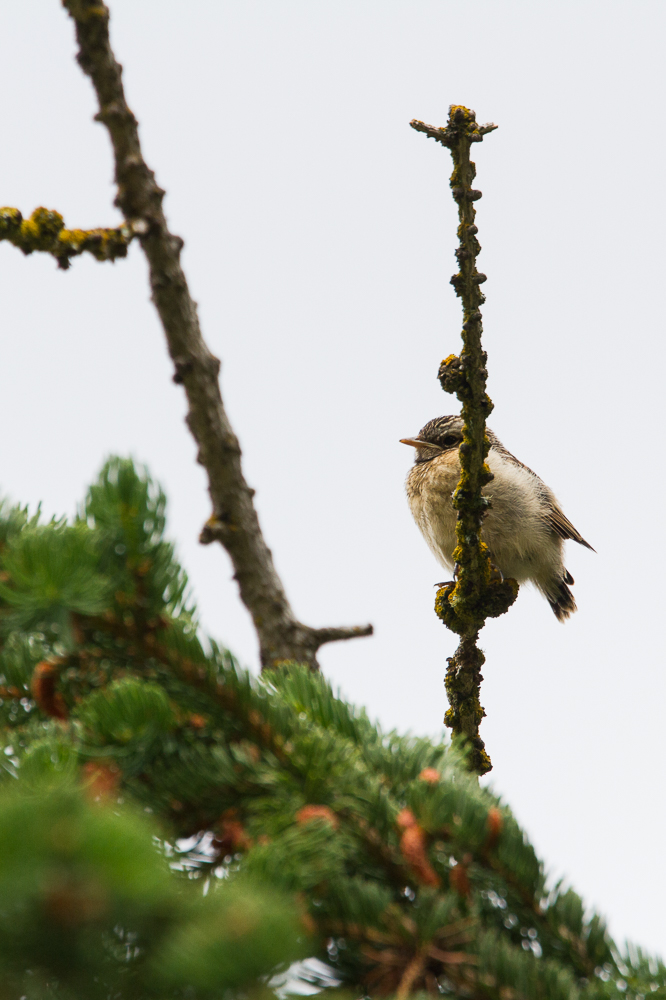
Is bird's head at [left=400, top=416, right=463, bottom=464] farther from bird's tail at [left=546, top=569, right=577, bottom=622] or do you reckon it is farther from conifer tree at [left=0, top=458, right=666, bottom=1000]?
conifer tree at [left=0, top=458, right=666, bottom=1000]

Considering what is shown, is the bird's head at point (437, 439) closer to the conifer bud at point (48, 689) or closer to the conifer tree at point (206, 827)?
the conifer tree at point (206, 827)

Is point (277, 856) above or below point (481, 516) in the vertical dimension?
below

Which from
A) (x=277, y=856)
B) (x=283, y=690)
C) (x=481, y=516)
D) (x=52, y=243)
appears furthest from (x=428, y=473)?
(x=277, y=856)

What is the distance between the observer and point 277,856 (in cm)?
102

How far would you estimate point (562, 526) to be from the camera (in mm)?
6355

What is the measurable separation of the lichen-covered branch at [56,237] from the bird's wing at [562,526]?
4.74 meters

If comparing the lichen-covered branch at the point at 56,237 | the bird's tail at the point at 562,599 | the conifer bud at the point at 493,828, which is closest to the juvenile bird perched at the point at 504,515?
the bird's tail at the point at 562,599

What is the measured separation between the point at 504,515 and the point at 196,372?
170 inches

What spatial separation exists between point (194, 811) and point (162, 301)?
1025 millimetres

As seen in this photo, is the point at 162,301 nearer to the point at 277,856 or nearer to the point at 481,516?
the point at 277,856

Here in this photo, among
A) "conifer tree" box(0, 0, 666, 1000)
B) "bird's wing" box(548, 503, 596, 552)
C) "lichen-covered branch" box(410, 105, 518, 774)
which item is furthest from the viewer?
"bird's wing" box(548, 503, 596, 552)

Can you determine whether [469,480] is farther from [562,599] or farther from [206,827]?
[562,599]

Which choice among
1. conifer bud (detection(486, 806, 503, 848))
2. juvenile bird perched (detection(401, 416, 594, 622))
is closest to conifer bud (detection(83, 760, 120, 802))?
conifer bud (detection(486, 806, 503, 848))

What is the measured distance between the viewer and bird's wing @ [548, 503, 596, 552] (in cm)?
630
